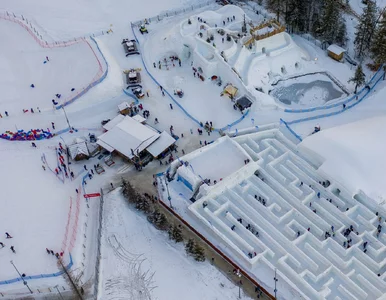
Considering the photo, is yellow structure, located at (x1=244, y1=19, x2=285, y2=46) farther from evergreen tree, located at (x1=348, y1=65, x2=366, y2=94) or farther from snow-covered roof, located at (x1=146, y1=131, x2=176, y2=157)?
snow-covered roof, located at (x1=146, y1=131, x2=176, y2=157)

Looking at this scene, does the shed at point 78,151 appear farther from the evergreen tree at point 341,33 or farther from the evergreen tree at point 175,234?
the evergreen tree at point 341,33

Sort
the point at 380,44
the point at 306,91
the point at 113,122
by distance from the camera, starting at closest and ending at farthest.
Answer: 1. the point at 113,122
2. the point at 380,44
3. the point at 306,91

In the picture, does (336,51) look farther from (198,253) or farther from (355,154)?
(198,253)

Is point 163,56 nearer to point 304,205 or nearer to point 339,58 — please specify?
point 339,58

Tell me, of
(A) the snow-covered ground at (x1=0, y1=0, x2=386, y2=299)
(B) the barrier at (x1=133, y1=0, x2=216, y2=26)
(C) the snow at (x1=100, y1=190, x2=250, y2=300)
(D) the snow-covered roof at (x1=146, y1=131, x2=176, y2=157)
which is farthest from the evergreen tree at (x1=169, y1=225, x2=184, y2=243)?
(B) the barrier at (x1=133, y1=0, x2=216, y2=26)

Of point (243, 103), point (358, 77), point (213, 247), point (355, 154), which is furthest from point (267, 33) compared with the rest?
point (213, 247)

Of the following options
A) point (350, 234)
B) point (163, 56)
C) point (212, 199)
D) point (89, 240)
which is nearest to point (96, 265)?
point (89, 240)
